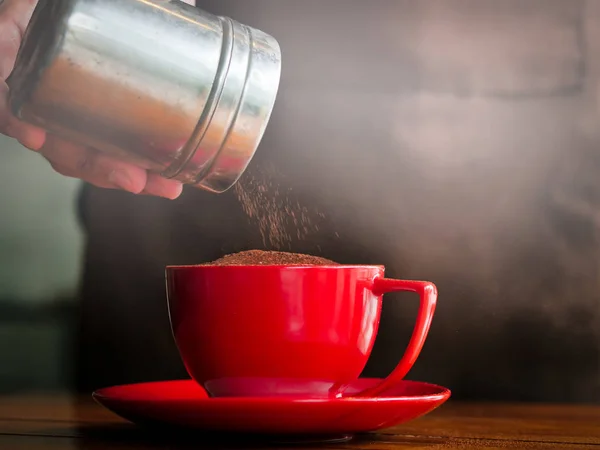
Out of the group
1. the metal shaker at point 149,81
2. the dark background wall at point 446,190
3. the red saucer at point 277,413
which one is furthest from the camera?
the dark background wall at point 446,190

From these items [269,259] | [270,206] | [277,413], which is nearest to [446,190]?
[270,206]

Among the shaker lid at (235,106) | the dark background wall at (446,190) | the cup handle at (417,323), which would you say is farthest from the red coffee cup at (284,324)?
the dark background wall at (446,190)

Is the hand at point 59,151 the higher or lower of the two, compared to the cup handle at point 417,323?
higher

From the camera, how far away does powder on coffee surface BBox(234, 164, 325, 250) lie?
809 millimetres

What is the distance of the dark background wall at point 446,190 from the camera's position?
0.79 metres

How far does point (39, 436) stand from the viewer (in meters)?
0.49

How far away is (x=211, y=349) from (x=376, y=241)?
327 mm

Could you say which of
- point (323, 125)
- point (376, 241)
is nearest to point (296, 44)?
point (323, 125)

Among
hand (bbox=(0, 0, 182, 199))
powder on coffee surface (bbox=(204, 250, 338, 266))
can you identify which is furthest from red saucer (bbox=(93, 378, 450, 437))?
hand (bbox=(0, 0, 182, 199))

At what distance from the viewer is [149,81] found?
586 mm

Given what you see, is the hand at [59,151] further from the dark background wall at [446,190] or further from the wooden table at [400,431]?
the wooden table at [400,431]

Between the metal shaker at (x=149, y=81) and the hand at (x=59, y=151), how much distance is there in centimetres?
7

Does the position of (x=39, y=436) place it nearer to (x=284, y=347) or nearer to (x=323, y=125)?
(x=284, y=347)

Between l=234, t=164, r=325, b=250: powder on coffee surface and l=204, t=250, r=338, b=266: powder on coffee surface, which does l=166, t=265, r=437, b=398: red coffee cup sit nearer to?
l=204, t=250, r=338, b=266: powder on coffee surface
